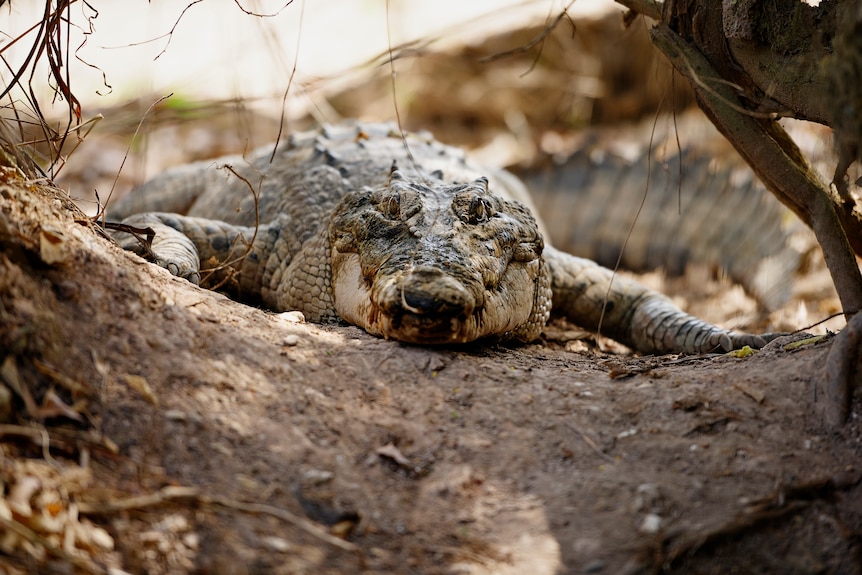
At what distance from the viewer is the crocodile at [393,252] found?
8.96 ft

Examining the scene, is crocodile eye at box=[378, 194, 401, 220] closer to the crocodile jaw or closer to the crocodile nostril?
the crocodile jaw

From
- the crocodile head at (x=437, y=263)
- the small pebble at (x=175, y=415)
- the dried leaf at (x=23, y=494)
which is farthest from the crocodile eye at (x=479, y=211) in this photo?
the dried leaf at (x=23, y=494)

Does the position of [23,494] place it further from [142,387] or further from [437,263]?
[437,263]

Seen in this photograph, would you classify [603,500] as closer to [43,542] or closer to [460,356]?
[460,356]

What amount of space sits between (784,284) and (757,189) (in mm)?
1227

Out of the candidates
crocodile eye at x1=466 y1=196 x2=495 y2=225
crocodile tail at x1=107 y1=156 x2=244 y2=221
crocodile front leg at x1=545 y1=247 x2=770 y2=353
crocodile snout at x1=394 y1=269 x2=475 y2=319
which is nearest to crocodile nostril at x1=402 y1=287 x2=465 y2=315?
crocodile snout at x1=394 y1=269 x2=475 y2=319

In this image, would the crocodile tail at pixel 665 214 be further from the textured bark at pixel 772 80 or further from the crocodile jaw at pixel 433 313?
the crocodile jaw at pixel 433 313

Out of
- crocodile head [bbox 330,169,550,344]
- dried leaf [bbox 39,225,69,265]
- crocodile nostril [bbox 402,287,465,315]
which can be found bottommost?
dried leaf [bbox 39,225,69,265]

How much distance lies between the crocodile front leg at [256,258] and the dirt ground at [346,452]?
0.95 m

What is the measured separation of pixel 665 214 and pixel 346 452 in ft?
15.1

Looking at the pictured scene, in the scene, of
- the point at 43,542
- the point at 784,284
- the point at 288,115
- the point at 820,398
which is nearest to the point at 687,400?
the point at 820,398

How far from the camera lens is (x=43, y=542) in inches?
56.6

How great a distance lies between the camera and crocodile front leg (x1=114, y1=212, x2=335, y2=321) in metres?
3.48

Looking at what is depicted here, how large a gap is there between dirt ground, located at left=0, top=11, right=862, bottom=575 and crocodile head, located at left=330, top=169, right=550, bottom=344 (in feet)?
0.63
